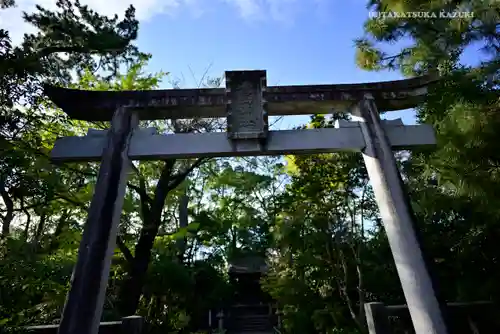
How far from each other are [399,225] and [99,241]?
11.0ft

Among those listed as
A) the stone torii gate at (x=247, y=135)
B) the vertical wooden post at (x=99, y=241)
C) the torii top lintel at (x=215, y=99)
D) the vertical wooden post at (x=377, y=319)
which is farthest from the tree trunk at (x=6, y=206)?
the vertical wooden post at (x=377, y=319)

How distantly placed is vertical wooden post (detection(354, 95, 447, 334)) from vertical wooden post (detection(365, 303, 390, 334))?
0.29m

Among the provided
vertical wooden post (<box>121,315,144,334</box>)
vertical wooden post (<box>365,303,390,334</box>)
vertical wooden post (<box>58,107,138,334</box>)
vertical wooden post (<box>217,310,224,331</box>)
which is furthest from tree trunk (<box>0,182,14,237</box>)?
vertical wooden post (<box>217,310,224,331</box>)

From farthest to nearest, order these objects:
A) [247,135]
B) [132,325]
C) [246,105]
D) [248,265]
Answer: [248,265], [246,105], [247,135], [132,325]

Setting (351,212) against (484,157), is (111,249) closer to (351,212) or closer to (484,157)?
(484,157)

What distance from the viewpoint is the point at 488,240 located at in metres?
5.96

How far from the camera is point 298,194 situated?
9.82m

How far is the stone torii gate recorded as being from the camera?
385 centimetres

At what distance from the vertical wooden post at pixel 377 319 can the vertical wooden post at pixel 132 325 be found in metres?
2.43

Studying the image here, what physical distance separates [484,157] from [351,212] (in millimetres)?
5440

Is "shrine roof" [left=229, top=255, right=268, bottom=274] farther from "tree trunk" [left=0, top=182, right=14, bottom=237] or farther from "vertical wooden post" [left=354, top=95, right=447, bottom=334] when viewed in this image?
"vertical wooden post" [left=354, top=95, right=447, bottom=334]

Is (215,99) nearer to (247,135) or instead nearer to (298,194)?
(247,135)

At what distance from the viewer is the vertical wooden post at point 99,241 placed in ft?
10.7

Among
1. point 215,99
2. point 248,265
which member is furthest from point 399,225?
point 248,265
